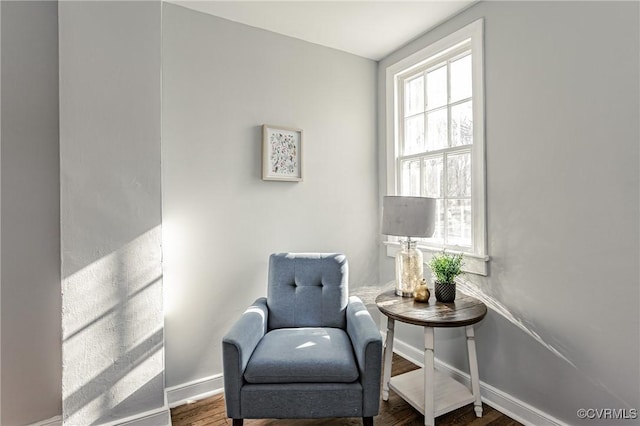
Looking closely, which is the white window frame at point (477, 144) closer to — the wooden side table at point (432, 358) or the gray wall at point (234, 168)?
the wooden side table at point (432, 358)

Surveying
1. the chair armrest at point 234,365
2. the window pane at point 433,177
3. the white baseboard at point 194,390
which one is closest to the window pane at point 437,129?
the window pane at point 433,177

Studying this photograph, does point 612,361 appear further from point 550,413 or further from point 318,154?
point 318,154

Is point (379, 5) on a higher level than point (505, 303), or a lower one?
higher

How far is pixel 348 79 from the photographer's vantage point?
9.01 ft

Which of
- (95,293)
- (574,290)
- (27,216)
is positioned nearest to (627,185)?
(574,290)

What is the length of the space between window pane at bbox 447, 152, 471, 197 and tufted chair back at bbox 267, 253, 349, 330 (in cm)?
93

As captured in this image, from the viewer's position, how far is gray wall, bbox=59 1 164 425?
160cm

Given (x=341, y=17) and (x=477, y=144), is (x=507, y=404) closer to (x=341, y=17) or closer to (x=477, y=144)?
(x=477, y=144)

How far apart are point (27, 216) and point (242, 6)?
174 cm

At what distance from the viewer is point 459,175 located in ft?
7.42

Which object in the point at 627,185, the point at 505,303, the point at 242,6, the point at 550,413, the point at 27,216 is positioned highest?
the point at 242,6

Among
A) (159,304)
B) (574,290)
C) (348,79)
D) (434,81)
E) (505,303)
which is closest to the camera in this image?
(574,290)

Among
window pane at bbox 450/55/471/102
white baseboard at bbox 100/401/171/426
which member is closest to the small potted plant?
window pane at bbox 450/55/471/102

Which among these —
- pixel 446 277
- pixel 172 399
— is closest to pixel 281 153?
pixel 446 277
